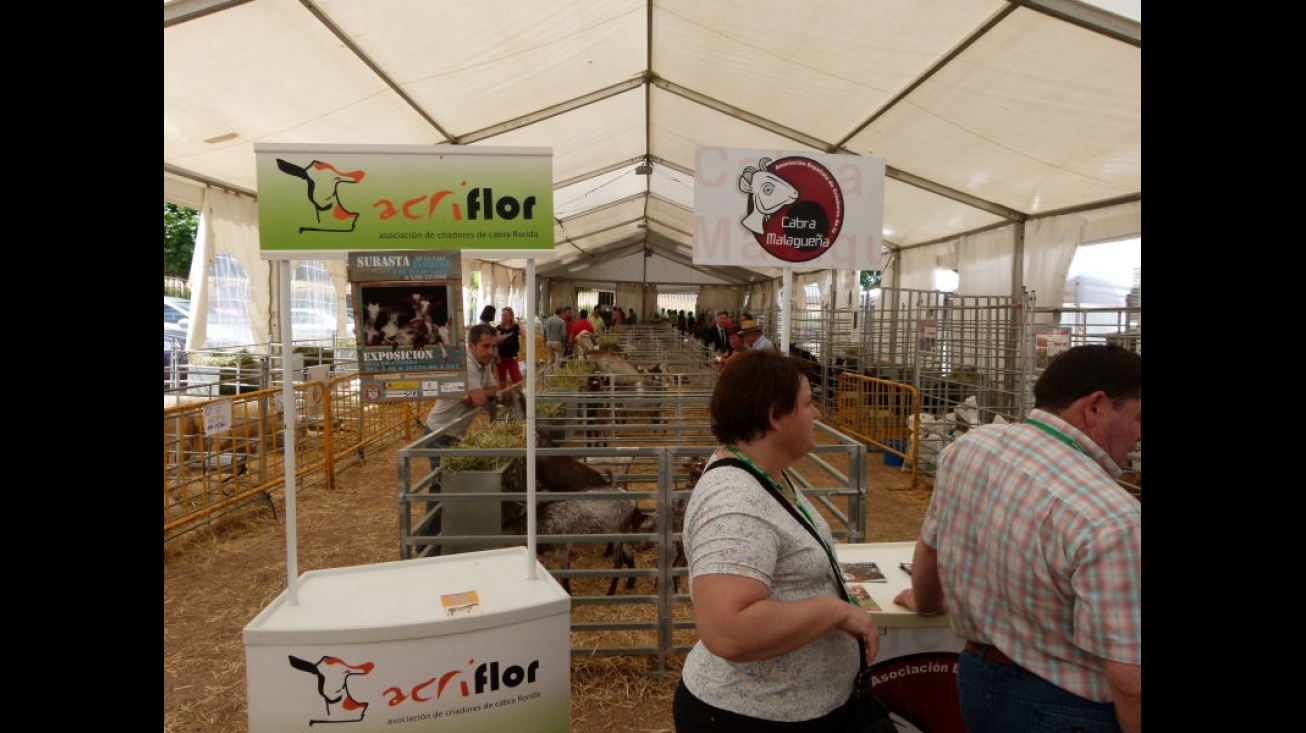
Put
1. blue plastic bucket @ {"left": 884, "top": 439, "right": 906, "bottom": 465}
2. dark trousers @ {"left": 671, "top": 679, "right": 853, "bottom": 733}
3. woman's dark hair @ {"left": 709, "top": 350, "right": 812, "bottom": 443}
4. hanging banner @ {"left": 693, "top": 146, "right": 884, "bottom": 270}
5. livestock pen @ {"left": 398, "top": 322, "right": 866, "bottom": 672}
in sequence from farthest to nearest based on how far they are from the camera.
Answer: blue plastic bucket @ {"left": 884, "top": 439, "right": 906, "bottom": 465}
livestock pen @ {"left": 398, "top": 322, "right": 866, "bottom": 672}
hanging banner @ {"left": 693, "top": 146, "right": 884, "bottom": 270}
woman's dark hair @ {"left": 709, "top": 350, "right": 812, "bottom": 443}
dark trousers @ {"left": 671, "top": 679, "right": 853, "bottom": 733}

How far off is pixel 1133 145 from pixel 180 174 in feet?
35.0

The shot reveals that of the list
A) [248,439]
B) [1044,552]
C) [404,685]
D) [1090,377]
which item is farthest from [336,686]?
[248,439]

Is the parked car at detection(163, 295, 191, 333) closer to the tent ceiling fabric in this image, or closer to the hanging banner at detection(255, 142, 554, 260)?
the tent ceiling fabric

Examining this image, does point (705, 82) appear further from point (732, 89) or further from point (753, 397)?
Result: point (753, 397)

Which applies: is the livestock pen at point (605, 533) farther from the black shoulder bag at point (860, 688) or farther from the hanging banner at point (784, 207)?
the black shoulder bag at point (860, 688)

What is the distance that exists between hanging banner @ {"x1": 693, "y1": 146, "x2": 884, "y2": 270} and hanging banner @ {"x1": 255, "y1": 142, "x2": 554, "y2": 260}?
94 centimetres

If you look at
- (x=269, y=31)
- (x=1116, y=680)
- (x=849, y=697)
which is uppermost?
(x=269, y=31)

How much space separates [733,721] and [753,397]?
28.7 inches

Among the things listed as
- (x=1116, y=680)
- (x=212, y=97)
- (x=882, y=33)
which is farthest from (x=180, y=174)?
(x=1116, y=680)

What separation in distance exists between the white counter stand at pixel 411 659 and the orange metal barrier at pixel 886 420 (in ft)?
22.3

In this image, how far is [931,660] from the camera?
2393mm

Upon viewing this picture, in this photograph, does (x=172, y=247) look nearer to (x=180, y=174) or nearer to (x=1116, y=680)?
(x=180, y=174)

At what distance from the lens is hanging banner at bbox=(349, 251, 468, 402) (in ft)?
8.32

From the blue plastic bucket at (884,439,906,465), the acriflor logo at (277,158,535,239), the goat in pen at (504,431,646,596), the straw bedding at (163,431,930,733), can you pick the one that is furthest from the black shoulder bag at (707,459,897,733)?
the blue plastic bucket at (884,439,906,465)
